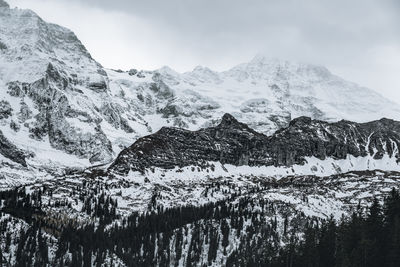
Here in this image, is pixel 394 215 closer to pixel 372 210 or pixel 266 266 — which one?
pixel 372 210

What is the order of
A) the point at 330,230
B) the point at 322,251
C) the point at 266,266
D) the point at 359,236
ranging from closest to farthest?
the point at 359,236 → the point at 322,251 → the point at 330,230 → the point at 266,266

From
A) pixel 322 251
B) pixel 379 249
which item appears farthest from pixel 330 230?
pixel 379 249

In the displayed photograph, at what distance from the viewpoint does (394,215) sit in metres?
138

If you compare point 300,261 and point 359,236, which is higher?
point 359,236

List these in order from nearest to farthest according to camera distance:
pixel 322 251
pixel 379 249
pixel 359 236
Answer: pixel 379 249, pixel 359 236, pixel 322 251

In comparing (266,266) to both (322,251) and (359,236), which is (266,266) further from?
(359,236)

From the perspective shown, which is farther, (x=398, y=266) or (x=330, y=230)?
(x=330, y=230)

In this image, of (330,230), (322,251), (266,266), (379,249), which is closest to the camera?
(379,249)

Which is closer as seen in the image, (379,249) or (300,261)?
(379,249)

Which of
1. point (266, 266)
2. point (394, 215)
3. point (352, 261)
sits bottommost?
point (266, 266)

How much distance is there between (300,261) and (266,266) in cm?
3168

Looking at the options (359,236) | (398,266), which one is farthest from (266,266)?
(398,266)

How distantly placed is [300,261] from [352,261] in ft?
100

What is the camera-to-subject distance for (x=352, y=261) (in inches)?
5079
